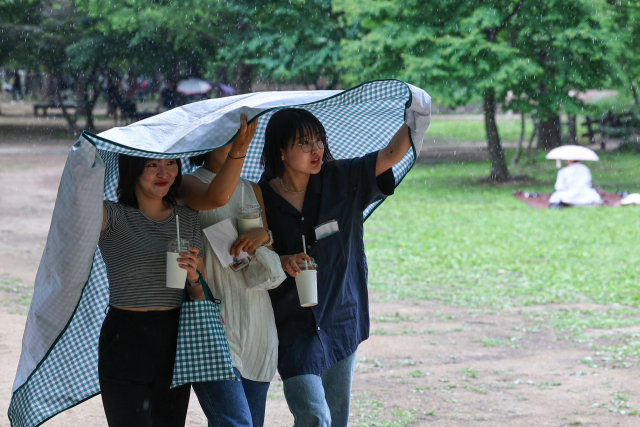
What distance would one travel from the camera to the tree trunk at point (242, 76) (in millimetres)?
25391

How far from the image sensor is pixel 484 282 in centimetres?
836

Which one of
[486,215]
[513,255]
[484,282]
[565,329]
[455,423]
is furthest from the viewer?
[486,215]

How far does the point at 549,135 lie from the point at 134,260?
76.3 ft

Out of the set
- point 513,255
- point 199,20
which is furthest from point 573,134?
point 513,255

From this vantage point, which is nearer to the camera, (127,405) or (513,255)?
(127,405)

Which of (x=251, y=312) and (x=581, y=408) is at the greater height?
(x=251, y=312)

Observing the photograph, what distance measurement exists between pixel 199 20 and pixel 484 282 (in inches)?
698

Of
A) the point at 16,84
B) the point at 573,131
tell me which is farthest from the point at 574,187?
the point at 16,84

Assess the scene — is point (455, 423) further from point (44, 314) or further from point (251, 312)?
point (44, 314)

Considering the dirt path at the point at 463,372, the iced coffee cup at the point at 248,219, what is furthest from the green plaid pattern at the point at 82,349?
the dirt path at the point at 463,372

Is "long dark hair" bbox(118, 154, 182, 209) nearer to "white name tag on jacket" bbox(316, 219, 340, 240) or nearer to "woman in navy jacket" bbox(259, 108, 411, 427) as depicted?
"woman in navy jacket" bbox(259, 108, 411, 427)

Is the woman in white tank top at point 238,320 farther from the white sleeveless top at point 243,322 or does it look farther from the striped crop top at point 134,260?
the striped crop top at point 134,260

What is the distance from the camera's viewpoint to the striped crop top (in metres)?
2.55

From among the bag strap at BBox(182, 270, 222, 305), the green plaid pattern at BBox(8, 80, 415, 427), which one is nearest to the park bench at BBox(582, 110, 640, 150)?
the green plaid pattern at BBox(8, 80, 415, 427)
